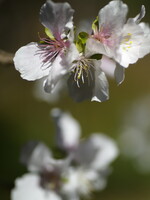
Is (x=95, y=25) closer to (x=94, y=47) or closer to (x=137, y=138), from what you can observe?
(x=94, y=47)

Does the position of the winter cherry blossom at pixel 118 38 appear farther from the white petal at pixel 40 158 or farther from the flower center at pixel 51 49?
the white petal at pixel 40 158

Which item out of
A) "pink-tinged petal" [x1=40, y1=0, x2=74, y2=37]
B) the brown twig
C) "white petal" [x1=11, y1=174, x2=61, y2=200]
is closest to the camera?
"pink-tinged petal" [x1=40, y1=0, x2=74, y2=37]

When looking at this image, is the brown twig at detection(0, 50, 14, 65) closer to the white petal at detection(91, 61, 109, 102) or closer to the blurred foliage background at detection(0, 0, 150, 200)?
the white petal at detection(91, 61, 109, 102)

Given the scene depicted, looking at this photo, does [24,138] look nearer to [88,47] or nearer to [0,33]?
[0,33]

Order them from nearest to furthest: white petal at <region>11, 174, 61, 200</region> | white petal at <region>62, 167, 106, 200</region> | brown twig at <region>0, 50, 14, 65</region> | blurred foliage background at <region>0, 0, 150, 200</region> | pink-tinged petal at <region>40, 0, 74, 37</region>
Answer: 1. pink-tinged petal at <region>40, 0, 74, 37</region>
2. brown twig at <region>0, 50, 14, 65</region>
3. white petal at <region>11, 174, 61, 200</region>
4. white petal at <region>62, 167, 106, 200</region>
5. blurred foliage background at <region>0, 0, 150, 200</region>

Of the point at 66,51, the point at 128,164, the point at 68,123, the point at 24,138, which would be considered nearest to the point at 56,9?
the point at 66,51

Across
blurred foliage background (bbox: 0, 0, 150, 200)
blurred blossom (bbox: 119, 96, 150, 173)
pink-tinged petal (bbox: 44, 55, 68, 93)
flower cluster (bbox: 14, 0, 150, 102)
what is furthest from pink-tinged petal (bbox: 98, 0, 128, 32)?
blurred blossom (bbox: 119, 96, 150, 173)

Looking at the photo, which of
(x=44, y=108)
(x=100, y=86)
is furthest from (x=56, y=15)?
(x=44, y=108)

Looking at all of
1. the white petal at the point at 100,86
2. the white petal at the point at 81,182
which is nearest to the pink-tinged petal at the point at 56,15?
the white petal at the point at 100,86
